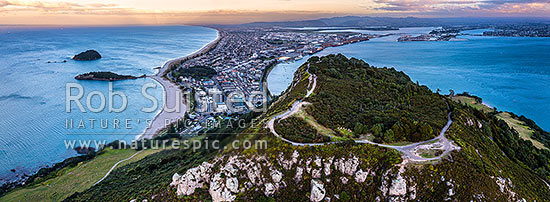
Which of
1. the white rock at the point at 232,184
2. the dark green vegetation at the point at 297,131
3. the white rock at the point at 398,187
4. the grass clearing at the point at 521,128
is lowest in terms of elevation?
the grass clearing at the point at 521,128

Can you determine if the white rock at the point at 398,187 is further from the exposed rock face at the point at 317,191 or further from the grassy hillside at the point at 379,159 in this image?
the exposed rock face at the point at 317,191

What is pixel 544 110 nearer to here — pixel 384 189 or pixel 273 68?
pixel 384 189

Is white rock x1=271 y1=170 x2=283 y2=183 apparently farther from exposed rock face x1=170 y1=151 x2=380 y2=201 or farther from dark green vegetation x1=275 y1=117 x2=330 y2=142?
dark green vegetation x1=275 y1=117 x2=330 y2=142

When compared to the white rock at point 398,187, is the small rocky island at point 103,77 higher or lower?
lower

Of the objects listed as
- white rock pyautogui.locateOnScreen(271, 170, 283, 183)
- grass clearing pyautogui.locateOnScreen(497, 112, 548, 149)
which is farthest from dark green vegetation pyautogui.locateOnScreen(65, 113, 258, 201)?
grass clearing pyautogui.locateOnScreen(497, 112, 548, 149)

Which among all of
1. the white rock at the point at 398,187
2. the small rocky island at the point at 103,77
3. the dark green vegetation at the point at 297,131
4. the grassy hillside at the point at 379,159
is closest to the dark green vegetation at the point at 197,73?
the small rocky island at the point at 103,77

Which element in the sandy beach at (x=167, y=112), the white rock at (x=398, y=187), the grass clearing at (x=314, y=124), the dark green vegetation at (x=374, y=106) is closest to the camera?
the white rock at (x=398, y=187)

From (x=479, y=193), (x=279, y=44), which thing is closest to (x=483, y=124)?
(x=479, y=193)
